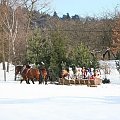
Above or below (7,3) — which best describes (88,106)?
below

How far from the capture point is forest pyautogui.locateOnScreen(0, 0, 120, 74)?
37062mm

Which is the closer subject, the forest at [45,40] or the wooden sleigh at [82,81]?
the wooden sleigh at [82,81]

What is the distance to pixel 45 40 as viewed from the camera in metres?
38.6

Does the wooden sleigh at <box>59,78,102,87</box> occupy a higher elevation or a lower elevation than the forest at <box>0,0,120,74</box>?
lower

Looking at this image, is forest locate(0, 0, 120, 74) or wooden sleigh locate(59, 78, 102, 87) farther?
forest locate(0, 0, 120, 74)

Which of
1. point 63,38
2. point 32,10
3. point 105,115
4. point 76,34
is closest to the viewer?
point 105,115

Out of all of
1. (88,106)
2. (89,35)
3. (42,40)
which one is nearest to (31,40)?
(42,40)

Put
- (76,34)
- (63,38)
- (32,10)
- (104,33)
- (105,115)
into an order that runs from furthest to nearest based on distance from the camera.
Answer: (76,34)
(104,33)
(32,10)
(63,38)
(105,115)

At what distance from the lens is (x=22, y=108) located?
39.0 feet

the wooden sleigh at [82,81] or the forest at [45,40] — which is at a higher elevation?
the forest at [45,40]

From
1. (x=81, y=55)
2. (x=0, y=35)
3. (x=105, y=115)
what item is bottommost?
(x=105, y=115)

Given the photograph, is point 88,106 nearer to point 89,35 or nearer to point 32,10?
point 32,10

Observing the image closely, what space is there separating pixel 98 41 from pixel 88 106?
55524 mm

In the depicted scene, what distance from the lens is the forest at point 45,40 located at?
37.1 metres
